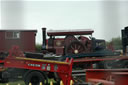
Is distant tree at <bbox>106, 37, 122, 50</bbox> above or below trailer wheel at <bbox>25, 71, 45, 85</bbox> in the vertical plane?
above

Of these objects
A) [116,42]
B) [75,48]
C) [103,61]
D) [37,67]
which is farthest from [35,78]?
[116,42]

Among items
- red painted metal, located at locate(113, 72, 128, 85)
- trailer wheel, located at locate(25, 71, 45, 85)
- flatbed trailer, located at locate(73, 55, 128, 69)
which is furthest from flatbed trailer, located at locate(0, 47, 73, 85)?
red painted metal, located at locate(113, 72, 128, 85)

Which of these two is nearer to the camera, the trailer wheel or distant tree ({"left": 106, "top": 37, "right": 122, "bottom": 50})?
distant tree ({"left": 106, "top": 37, "right": 122, "bottom": 50})

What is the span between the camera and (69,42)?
885 centimetres

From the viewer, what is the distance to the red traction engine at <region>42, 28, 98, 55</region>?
28.6ft

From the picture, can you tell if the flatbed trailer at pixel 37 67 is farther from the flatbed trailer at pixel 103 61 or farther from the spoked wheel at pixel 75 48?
the spoked wheel at pixel 75 48

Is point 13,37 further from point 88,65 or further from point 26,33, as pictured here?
point 88,65

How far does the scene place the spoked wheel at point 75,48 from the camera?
8664mm

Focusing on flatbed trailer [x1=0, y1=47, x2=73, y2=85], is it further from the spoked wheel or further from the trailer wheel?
the spoked wheel

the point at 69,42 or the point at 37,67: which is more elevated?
the point at 69,42

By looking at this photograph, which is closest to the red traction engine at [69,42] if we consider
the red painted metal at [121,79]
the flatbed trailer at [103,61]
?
the flatbed trailer at [103,61]

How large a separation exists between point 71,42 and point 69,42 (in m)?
0.17

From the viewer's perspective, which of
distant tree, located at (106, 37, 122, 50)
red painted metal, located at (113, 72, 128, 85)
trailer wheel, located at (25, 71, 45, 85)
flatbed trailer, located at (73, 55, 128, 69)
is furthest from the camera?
flatbed trailer, located at (73, 55, 128, 69)

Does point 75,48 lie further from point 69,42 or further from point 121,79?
point 121,79
